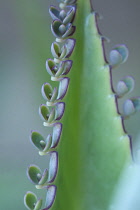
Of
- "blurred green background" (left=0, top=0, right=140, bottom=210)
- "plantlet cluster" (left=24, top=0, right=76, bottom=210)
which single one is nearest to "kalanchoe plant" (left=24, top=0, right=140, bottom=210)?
"plantlet cluster" (left=24, top=0, right=76, bottom=210)

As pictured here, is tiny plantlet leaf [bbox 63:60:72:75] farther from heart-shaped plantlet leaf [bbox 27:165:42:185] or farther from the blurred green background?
the blurred green background

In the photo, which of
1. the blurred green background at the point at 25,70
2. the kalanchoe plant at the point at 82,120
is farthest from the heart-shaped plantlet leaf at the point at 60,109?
the blurred green background at the point at 25,70

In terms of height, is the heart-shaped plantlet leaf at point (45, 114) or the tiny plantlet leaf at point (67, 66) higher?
the tiny plantlet leaf at point (67, 66)

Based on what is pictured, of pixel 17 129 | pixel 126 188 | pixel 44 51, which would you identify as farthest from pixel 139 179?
pixel 17 129

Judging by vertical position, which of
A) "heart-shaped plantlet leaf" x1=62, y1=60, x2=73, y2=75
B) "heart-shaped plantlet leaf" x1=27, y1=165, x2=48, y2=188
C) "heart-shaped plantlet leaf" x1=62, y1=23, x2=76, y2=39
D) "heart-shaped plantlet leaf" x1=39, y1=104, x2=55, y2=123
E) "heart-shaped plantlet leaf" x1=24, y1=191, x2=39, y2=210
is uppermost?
"heart-shaped plantlet leaf" x1=62, y1=23, x2=76, y2=39

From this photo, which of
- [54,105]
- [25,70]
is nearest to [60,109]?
[54,105]

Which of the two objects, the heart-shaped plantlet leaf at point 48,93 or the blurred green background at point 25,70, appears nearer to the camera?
the heart-shaped plantlet leaf at point 48,93

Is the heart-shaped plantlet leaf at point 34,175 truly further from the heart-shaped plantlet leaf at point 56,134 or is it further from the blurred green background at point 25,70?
the blurred green background at point 25,70

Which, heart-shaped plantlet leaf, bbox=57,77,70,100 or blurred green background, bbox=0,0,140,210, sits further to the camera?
blurred green background, bbox=0,0,140,210

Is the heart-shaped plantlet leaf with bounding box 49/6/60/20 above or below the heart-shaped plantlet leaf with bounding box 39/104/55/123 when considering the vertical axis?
above
